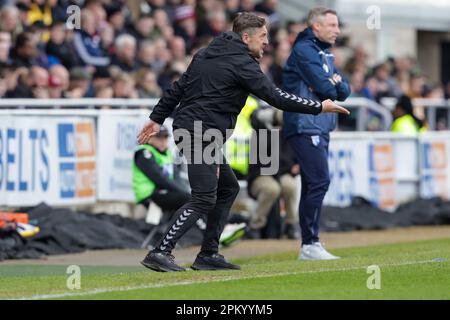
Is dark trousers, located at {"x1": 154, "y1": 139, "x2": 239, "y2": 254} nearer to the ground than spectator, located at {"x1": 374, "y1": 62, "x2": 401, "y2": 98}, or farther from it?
nearer to the ground

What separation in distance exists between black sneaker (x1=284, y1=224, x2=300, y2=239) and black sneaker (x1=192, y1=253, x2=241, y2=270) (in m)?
5.57

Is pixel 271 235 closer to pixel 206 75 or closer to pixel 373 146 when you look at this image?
pixel 373 146

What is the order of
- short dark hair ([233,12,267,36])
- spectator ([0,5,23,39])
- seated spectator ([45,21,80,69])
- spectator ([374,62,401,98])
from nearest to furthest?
1. short dark hair ([233,12,267,36])
2. spectator ([0,5,23,39])
3. seated spectator ([45,21,80,69])
4. spectator ([374,62,401,98])

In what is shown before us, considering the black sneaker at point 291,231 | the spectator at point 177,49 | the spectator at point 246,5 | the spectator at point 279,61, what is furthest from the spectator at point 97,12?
the black sneaker at point 291,231

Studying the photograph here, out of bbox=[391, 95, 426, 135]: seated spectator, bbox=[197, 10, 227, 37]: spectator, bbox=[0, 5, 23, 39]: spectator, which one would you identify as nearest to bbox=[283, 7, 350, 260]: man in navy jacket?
bbox=[0, 5, 23, 39]: spectator

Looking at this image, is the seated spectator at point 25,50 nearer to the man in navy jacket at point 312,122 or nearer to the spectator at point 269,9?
the man in navy jacket at point 312,122

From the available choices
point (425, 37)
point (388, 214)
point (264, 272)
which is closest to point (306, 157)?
point (264, 272)

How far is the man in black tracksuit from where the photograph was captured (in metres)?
10.3

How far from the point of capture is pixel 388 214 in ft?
60.6

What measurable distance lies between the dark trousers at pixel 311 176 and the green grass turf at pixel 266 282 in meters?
0.63

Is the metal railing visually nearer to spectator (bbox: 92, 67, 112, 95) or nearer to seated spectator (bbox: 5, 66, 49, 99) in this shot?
seated spectator (bbox: 5, 66, 49, 99)

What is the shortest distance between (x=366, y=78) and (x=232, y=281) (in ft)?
Answer: 45.1

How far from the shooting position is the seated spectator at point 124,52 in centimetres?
1880
